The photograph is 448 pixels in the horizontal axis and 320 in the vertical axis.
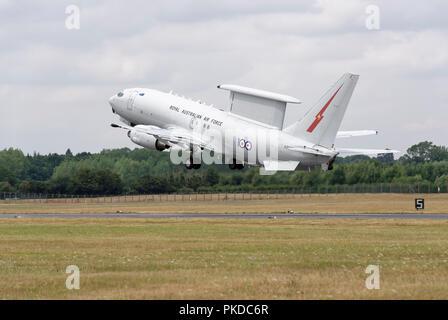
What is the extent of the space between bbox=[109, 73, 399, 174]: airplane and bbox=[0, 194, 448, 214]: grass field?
73.9 feet

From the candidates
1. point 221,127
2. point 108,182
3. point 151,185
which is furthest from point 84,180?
point 221,127

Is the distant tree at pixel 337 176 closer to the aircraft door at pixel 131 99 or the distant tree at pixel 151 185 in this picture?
the distant tree at pixel 151 185

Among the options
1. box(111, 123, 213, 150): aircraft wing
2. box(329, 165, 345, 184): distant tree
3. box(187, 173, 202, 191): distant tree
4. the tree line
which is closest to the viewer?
box(111, 123, 213, 150): aircraft wing

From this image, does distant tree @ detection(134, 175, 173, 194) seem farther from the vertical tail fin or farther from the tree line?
the vertical tail fin

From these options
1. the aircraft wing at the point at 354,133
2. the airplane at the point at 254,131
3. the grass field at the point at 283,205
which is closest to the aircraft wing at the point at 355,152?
the airplane at the point at 254,131

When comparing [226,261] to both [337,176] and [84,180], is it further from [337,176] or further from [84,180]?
[84,180]

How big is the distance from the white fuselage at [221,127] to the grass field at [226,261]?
10622mm

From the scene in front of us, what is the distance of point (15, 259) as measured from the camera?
45375 mm

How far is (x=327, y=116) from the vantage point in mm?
82125

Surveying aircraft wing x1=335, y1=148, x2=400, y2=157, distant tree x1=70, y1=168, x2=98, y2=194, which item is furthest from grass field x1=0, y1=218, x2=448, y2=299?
distant tree x1=70, y1=168, x2=98, y2=194

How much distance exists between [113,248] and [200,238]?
984 cm

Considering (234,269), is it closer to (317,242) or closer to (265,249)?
(265,249)

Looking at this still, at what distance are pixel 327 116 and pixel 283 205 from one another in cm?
4260

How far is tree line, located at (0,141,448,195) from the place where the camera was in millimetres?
133875
